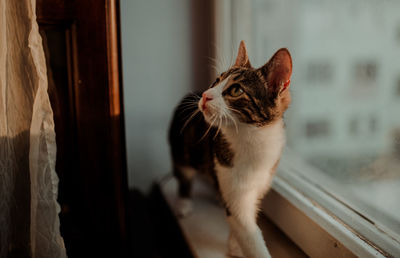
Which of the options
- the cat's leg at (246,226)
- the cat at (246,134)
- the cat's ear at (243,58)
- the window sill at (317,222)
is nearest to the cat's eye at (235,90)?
the cat at (246,134)

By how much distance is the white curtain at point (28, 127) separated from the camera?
2.04 ft

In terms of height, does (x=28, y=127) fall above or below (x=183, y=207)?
above

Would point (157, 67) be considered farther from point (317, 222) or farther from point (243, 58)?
point (317, 222)

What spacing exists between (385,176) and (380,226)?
0.13m

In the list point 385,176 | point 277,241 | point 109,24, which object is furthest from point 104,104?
point 385,176

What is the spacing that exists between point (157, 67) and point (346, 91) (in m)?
0.66

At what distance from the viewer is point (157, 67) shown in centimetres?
120

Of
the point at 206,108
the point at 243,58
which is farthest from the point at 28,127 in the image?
the point at 243,58

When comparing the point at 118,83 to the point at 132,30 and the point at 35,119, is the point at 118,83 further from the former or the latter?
the point at 132,30

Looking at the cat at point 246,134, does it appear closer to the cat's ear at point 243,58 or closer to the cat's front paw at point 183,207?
the cat's ear at point 243,58

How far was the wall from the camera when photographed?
1151mm

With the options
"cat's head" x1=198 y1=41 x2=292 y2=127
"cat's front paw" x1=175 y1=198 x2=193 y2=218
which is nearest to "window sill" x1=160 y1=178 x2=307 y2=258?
"cat's front paw" x1=175 y1=198 x2=193 y2=218

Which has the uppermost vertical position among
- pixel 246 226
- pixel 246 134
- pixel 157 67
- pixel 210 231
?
pixel 157 67

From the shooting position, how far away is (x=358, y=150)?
0.86m
